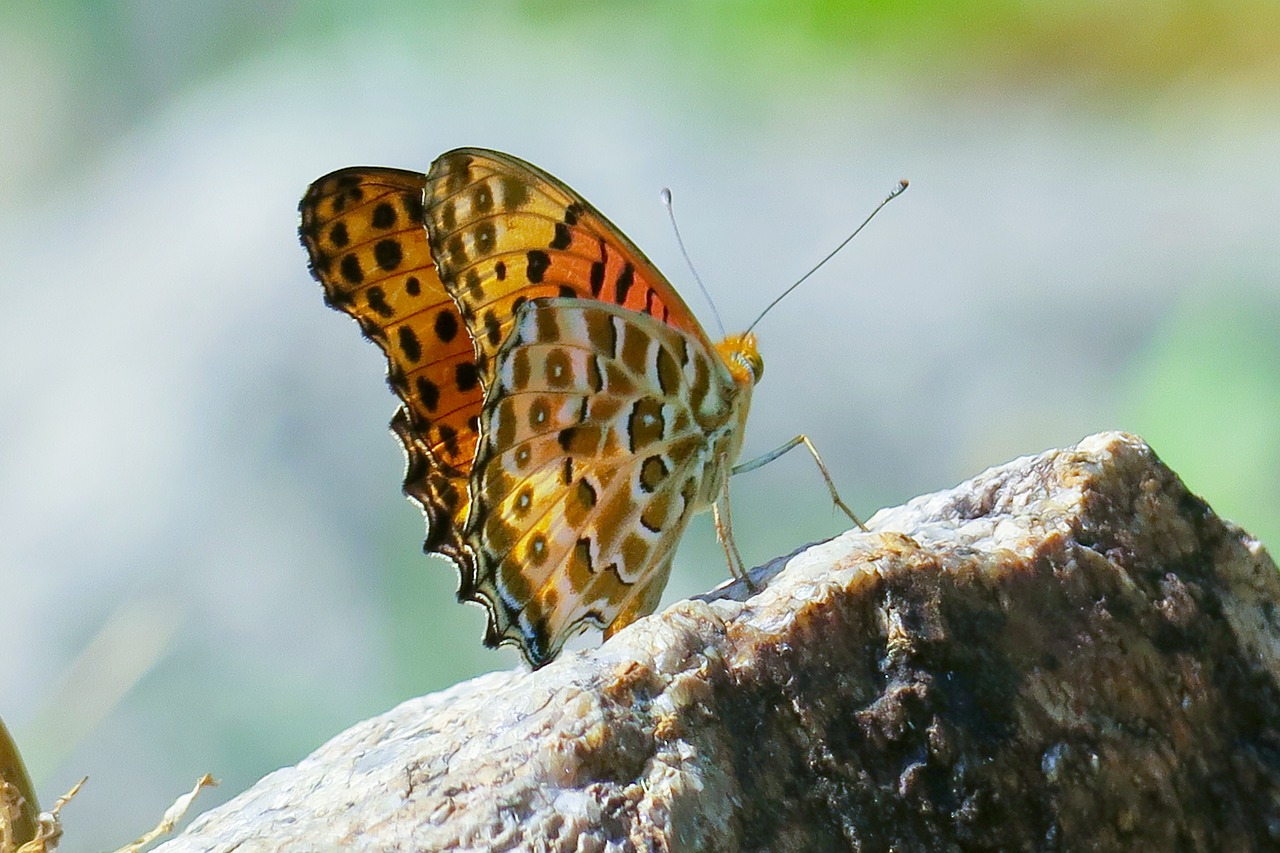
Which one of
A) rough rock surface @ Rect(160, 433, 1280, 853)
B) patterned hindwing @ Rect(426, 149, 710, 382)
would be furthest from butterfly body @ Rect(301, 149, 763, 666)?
rough rock surface @ Rect(160, 433, 1280, 853)

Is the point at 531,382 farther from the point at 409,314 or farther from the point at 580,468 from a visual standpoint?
the point at 409,314

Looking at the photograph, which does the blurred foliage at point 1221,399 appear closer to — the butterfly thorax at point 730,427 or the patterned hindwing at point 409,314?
the butterfly thorax at point 730,427

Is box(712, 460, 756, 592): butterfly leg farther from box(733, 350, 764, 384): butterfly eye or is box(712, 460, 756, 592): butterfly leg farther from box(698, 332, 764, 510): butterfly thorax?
box(733, 350, 764, 384): butterfly eye

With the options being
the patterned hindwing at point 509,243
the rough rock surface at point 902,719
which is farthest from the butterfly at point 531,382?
the rough rock surface at point 902,719

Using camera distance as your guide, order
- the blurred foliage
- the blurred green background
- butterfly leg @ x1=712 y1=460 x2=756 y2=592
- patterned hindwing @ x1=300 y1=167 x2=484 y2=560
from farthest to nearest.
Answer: the blurred green background → the blurred foliage → patterned hindwing @ x1=300 y1=167 x2=484 y2=560 → butterfly leg @ x1=712 y1=460 x2=756 y2=592

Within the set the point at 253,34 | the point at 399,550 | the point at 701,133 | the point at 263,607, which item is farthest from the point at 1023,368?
the point at 253,34

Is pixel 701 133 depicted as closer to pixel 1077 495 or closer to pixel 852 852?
pixel 1077 495

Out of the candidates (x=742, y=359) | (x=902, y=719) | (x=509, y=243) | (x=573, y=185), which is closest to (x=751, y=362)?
(x=742, y=359)
